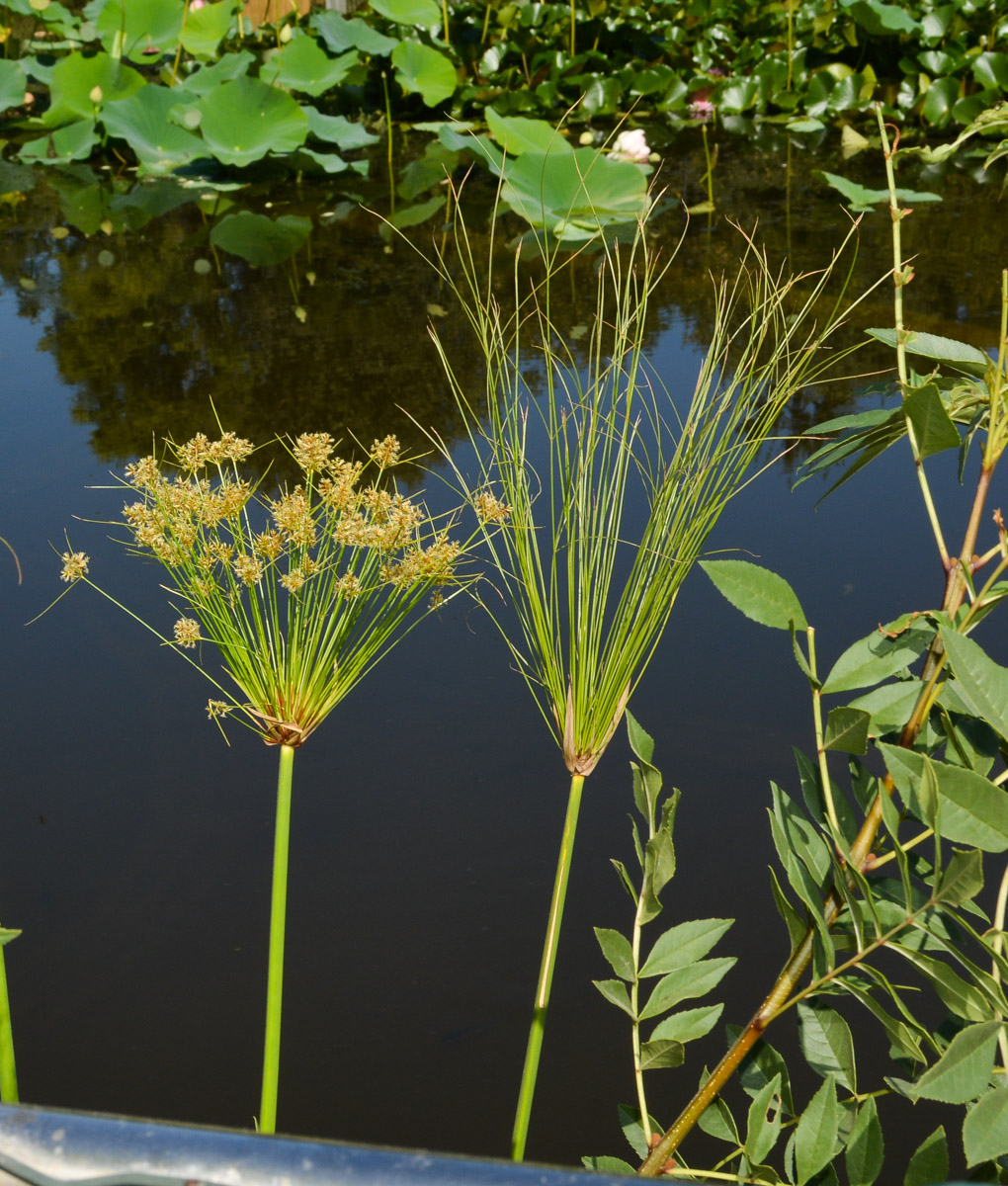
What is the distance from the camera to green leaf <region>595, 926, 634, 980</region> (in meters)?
0.73

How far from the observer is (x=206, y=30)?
4.96 metres

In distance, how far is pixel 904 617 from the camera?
629 mm

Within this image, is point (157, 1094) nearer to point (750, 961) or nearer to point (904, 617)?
point (750, 961)

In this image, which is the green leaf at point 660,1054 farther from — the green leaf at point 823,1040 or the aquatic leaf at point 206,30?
the aquatic leaf at point 206,30

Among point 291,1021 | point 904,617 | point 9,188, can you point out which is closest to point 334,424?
point 291,1021

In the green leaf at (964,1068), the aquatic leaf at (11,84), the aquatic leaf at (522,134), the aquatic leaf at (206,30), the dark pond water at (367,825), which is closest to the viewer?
the green leaf at (964,1068)

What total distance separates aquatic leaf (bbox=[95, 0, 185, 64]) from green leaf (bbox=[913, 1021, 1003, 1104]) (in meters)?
5.15

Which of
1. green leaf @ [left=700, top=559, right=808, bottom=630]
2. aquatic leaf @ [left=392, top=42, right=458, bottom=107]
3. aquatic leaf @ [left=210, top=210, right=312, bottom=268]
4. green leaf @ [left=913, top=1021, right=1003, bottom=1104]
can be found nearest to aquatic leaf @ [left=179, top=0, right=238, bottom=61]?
aquatic leaf @ [left=392, top=42, right=458, bottom=107]

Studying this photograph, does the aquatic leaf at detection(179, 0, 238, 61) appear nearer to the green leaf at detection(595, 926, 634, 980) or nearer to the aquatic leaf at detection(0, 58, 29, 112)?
the aquatic leaf at detection(0, 58, 29, 112)

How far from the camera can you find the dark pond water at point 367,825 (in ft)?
3.58

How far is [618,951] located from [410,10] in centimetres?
482

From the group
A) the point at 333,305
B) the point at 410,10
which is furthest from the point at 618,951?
the point at 410,10

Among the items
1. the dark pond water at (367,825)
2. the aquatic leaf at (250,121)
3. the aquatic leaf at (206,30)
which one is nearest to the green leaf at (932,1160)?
the dark pond water at (367,825)

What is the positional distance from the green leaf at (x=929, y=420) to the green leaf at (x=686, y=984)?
0.33m
